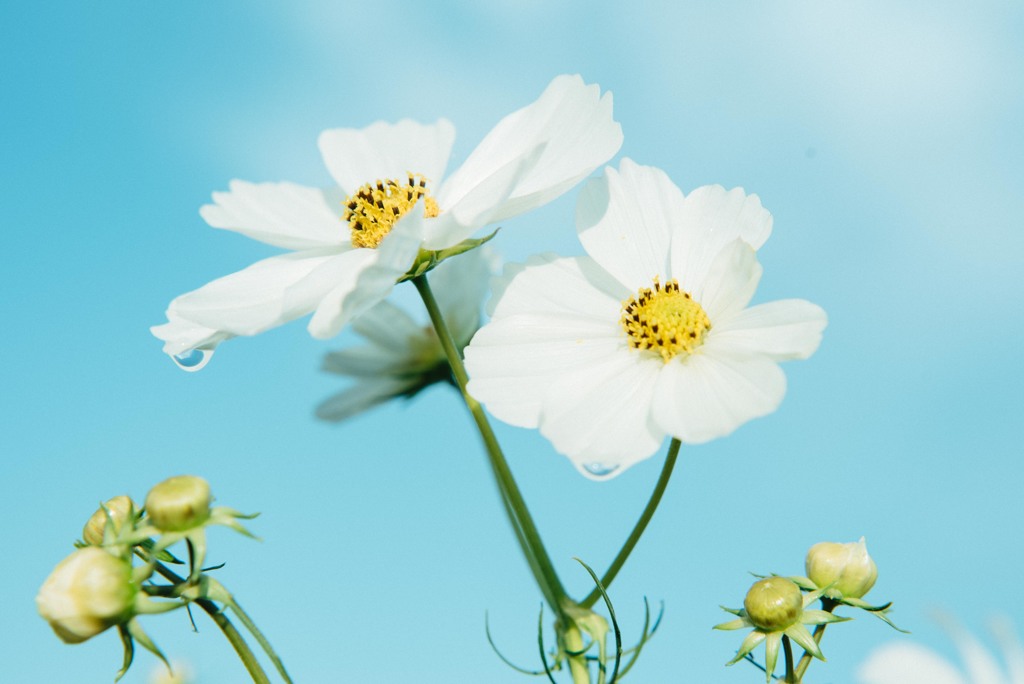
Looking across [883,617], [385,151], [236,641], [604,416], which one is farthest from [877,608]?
[385,151]

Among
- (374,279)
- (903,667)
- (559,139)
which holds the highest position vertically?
(559,139)

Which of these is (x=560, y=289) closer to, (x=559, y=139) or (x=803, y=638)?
(x=559, y=139)

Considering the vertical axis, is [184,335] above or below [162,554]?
above

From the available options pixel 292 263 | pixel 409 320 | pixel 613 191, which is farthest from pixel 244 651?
pixel 409 320

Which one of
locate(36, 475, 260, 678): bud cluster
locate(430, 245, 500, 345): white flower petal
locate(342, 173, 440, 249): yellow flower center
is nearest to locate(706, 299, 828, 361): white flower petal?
locate(342, 173, 440, 249): yellow flower center

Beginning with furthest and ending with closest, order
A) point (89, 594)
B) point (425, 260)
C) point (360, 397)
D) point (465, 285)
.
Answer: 1. point (360, 397)
2. point (465, 285)
3. point (425, 260)
4. point (89, 594)

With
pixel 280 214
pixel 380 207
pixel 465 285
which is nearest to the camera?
pixel 380 207

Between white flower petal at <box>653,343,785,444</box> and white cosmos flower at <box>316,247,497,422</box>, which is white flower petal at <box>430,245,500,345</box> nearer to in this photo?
white cosmos flower at <box>316,247,497,422</box>
